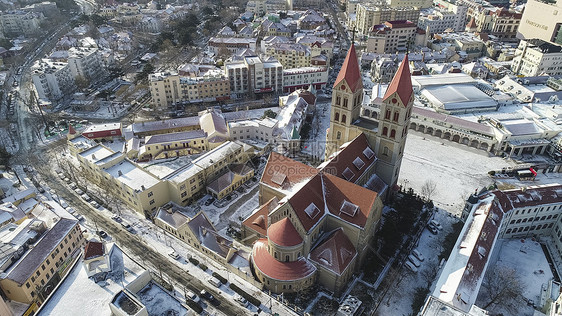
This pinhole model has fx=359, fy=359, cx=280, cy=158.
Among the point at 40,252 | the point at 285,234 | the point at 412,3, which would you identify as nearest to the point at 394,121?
the point at 285,234

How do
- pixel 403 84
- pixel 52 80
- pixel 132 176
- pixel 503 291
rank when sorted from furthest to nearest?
1. pixel 52 80
2. pixel 132 176
3. pixel 403 84
4. pixel 503 291

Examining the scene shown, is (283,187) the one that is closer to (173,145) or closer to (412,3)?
(173,145)

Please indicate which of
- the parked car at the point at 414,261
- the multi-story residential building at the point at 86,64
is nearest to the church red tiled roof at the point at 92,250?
the parked car at the point at 414,261

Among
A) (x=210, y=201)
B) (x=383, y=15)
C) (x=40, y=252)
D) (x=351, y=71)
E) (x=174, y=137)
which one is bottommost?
(x=210, y=201)

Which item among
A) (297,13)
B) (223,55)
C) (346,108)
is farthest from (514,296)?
(297,13)

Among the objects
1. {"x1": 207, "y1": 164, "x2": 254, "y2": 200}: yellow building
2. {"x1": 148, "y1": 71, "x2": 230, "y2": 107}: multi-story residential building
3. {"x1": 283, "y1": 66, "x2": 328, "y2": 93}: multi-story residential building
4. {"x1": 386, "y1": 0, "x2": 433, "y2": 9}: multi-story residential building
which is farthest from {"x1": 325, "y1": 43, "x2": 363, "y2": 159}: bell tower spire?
{"x1": 386, "y1": 0, "x2": 433, "y2": 9}: multi-story residential building
